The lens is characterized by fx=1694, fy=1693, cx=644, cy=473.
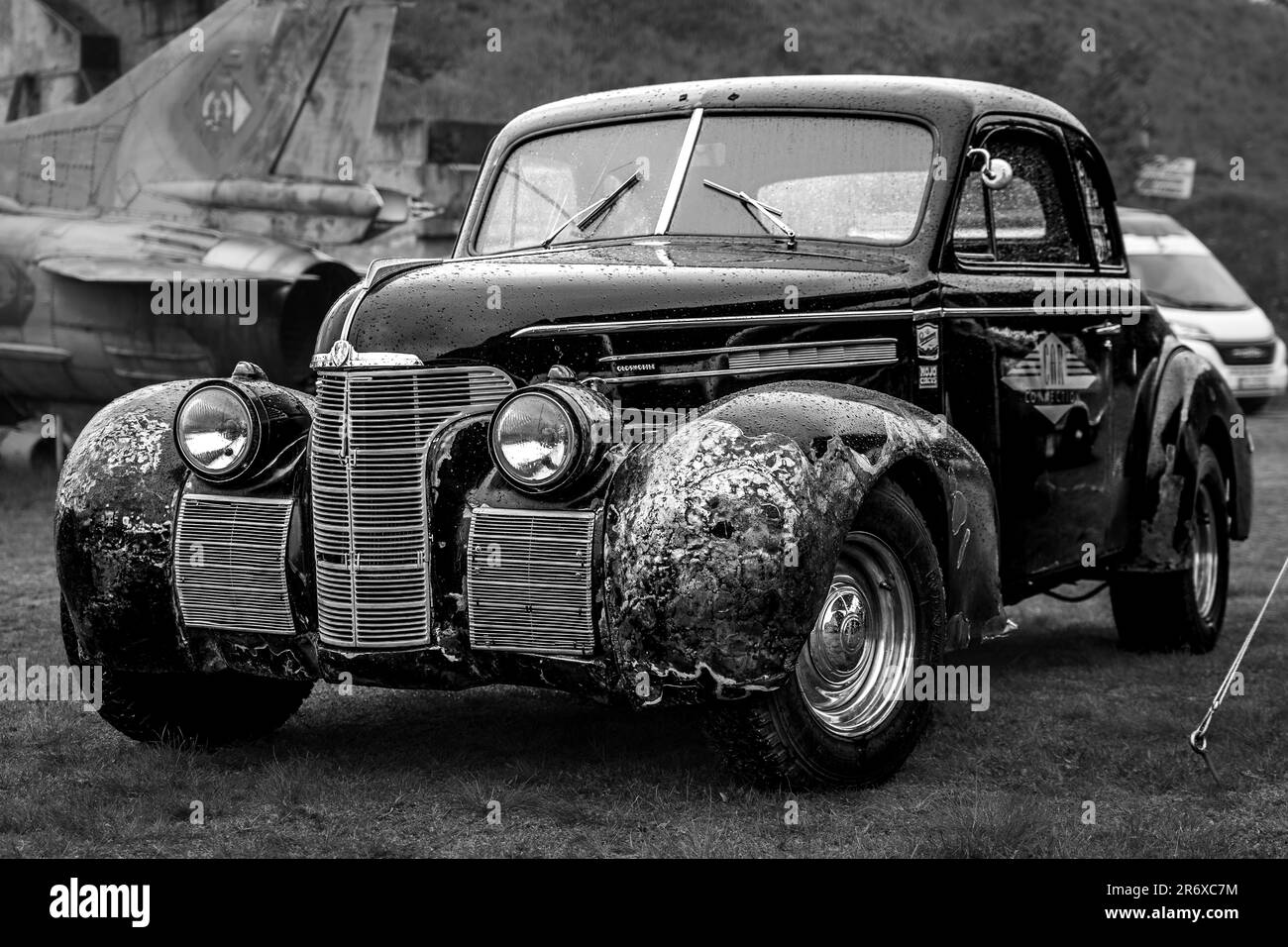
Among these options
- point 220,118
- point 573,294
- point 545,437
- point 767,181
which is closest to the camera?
point 545,437

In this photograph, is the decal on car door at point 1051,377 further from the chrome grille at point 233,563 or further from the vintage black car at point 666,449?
the chrome grille at point 233,563

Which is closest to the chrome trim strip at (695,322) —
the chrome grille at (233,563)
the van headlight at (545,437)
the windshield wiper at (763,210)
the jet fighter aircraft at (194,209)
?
the van headlight at (545,437)

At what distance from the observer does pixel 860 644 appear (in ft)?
15.8

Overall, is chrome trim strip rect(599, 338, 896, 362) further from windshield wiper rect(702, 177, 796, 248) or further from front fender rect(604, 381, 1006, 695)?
windshield wiper rect(702, 177, 796, 248)

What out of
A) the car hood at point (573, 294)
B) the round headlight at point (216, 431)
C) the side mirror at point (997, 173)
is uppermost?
the side mirror at point (997, 173)

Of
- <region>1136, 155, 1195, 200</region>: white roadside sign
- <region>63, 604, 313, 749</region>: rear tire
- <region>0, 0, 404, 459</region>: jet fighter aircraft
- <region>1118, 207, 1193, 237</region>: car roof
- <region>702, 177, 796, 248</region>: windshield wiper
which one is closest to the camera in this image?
<region>63, 604, 313, 749</region>: rear tire

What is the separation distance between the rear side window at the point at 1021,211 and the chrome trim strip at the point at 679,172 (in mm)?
902

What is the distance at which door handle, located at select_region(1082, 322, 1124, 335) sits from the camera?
20.3 feet

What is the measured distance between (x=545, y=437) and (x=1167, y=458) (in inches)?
129

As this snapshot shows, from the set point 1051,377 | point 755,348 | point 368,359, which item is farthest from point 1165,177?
point 368,359

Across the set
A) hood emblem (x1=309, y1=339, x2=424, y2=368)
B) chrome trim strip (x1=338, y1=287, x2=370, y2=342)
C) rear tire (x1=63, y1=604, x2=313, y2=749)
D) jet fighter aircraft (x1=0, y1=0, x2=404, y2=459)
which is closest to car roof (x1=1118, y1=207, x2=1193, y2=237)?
jet fighter aircraft (x1=0, y1=0, x2=404, y2=459)

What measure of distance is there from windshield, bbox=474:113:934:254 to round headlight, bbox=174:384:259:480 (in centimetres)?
134

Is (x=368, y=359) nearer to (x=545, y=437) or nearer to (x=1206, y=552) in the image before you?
(x=545, y=437)

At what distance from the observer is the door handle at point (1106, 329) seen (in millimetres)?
6199
